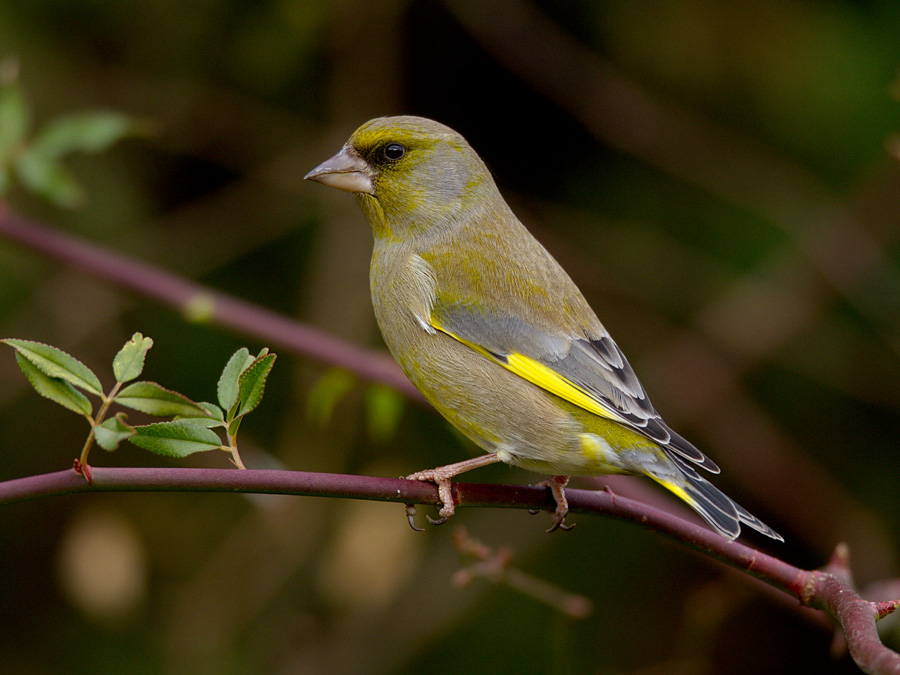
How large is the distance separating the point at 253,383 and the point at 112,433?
0.97 feet

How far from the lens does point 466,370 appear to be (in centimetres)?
278

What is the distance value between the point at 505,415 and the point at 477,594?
187 cm

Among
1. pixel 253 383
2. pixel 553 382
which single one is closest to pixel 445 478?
pixel 553 382

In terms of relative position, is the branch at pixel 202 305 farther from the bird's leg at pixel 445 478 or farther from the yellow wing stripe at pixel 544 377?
the bird's leg at pixel 445 478

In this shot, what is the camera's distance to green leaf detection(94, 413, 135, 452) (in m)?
1.58

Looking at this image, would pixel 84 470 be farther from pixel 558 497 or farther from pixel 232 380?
pixel 558 497

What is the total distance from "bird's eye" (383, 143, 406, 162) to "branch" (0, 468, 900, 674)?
1.30 meters

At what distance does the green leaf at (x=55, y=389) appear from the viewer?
66.7 inches

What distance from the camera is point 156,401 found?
1.75m

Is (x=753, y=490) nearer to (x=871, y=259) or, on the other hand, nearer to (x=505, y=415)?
(x=871, y=259)

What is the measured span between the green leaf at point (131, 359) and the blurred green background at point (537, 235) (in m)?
2.42

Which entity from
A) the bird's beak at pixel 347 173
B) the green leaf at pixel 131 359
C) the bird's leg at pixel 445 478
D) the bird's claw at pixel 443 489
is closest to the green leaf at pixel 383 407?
the bird's leg at pixel 445 478

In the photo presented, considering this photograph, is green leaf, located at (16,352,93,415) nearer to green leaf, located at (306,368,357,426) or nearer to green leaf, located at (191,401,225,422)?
green leaf, located at (191,401,225,422)

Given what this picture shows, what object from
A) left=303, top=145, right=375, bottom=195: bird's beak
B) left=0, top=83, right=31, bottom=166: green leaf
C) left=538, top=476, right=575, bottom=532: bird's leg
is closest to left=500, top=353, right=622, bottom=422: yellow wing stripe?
left=538, top=476, right=575, bottom=532: bird's leg
